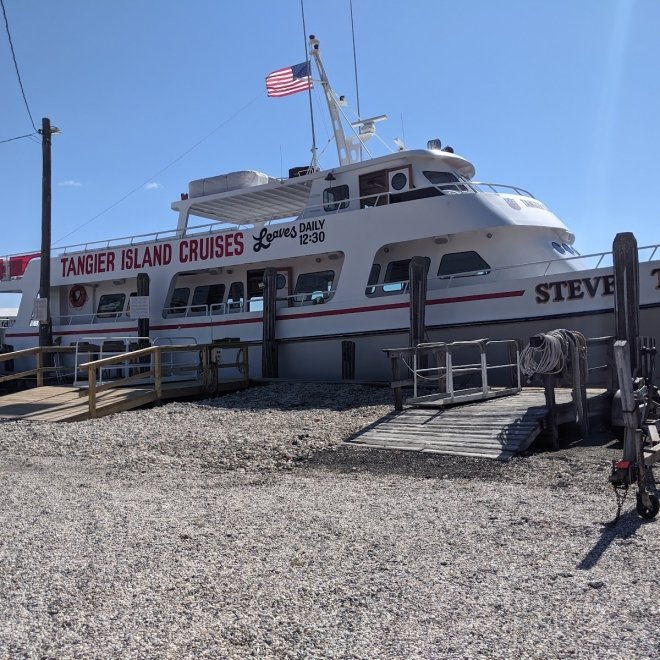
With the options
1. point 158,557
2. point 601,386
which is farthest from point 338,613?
point 601,386

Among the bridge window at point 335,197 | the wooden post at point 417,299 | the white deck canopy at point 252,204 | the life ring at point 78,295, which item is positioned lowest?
the wooden post at point 417,299

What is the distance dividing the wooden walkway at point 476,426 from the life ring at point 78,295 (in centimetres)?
1310

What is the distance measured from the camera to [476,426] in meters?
8.23

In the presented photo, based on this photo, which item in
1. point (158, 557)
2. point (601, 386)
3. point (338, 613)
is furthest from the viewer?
point (601, 386)

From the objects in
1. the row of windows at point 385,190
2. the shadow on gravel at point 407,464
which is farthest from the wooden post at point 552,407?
the row of windows at point 385,190

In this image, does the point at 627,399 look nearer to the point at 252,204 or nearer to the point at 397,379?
the point at 397,379

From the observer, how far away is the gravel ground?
2912 millimetres

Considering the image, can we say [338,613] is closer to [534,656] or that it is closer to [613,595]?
[534,656]

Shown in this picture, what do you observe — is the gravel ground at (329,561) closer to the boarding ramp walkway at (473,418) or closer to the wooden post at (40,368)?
the boarding ramp walkway at (473,418)

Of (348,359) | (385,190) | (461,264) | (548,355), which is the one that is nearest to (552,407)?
(548,355)

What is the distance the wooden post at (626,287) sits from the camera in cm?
1075

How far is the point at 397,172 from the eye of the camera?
1434 centimetres

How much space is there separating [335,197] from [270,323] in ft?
10.5

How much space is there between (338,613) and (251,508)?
83.6 inches
